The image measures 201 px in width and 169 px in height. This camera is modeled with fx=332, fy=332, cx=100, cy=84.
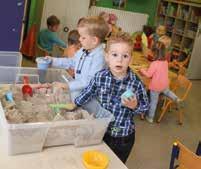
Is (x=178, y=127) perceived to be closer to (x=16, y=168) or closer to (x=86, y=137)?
(x=86, y=137)

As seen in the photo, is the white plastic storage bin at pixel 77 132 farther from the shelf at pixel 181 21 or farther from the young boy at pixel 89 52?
the shelf at pixel 181 21

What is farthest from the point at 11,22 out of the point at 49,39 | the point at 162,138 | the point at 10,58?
the point at 162,138

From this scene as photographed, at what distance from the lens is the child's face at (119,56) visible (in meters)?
1.48

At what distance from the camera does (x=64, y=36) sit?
565 cm

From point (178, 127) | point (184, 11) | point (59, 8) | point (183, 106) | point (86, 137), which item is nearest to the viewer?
point (86, 137)

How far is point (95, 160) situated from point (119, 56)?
48 centimetres

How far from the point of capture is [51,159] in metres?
1.24

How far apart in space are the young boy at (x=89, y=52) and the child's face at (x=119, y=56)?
10.4 inches

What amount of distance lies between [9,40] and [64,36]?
7.18 feet

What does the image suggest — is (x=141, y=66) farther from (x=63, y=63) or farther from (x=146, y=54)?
(x=63, y=63)

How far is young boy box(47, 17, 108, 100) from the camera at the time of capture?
5.69 feet

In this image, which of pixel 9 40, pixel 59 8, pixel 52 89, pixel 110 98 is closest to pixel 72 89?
pixel 52 89

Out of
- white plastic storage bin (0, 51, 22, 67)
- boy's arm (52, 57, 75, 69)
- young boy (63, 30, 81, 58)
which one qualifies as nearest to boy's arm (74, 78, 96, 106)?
boy's arm (52, 57, 75, 69)

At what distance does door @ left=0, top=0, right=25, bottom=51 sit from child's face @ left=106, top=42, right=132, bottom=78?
2.20 meters
